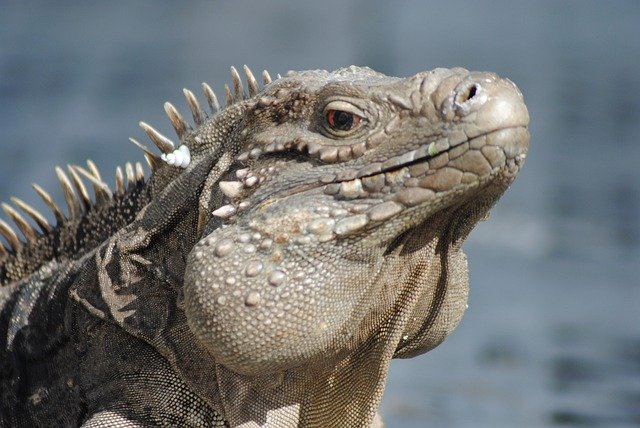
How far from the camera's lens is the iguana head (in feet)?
12.6

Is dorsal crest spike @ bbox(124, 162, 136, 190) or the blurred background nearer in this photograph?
dorsal crest spike @ bbox(124, 162, 136, 190)

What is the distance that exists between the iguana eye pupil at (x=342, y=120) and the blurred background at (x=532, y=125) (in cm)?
477

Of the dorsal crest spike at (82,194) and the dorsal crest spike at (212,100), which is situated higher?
the dorsal crest spike at (212,100)

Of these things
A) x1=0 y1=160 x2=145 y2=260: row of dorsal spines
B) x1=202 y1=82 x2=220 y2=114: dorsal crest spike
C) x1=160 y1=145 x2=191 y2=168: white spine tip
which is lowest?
x1=0 y1=160 x2=145 y2=260: row of dorsal spines

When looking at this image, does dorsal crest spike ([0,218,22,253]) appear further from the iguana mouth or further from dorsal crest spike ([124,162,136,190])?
the iguana mouth

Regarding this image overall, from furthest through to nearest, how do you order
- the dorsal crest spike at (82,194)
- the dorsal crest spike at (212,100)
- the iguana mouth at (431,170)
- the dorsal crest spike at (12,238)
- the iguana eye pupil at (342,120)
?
1. the dorsal crest spike at (12,238)
2. the dorsal crest spike at (82,194)
3. the dorsal crest spike at (212,100)
4. the iguana eye pupil at (342,120)
5. the iguana mouth at (431,170)

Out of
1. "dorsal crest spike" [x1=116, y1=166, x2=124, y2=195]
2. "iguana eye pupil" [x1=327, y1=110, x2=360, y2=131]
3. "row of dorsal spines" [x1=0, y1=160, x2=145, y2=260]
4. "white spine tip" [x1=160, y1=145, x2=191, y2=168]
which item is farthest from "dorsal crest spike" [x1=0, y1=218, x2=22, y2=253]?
"iguana eye pupil" [x1=327, y1=110, x2=360, y2=131]

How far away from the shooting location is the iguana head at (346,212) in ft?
12.6

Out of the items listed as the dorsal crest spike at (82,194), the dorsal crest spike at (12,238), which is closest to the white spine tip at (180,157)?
the dorsal crest spike at (82,194)

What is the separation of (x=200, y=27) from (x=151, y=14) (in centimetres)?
129

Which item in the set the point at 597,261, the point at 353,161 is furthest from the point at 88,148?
the point at 353,161

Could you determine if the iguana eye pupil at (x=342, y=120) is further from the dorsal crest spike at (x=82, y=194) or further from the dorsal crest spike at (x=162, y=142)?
the dorsal crest spike at (x=82, y=194)

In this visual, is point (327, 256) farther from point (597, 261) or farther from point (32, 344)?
point (597, 261)

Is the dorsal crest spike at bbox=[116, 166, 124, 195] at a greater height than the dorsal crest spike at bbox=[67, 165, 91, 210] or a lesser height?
greater
